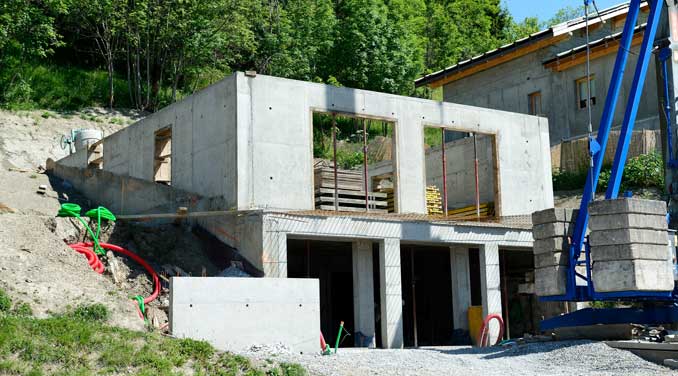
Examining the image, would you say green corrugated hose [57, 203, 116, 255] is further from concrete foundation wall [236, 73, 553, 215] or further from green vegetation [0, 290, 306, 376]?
green vegetation [0, 290, 306, 376]

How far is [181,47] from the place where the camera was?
4872cm

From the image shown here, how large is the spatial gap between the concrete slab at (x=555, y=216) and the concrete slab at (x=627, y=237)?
43.4 inches

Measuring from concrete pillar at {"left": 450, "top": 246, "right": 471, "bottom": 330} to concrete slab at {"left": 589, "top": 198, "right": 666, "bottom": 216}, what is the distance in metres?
8.73

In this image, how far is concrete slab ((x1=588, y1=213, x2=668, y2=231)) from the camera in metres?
17.8

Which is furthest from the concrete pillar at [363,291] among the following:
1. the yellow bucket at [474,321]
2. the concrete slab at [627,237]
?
the concrete slab at [627,237]

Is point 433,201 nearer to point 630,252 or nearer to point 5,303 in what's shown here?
point 630,252

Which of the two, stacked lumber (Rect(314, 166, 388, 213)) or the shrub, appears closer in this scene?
the shrub

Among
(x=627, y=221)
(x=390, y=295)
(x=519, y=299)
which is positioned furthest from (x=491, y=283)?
(x=627, y=221)

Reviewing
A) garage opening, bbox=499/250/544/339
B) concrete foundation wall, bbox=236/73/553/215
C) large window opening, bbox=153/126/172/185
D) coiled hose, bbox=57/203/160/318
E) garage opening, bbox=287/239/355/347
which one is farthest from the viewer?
garage opening, bbox=287/239/355/347

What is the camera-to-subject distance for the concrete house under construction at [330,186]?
2316 cm

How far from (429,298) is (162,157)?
11.7 metres

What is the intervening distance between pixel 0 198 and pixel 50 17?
21.2 m

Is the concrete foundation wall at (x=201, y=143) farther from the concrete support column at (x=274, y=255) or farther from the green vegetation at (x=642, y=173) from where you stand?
the green vegetation at (x=642, y=173)

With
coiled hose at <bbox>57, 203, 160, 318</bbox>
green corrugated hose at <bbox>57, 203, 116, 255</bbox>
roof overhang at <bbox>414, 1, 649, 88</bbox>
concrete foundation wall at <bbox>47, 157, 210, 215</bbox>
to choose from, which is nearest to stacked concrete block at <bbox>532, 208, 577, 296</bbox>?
coiled hose at <bbox>57, 203, 160, 318</bbox>
